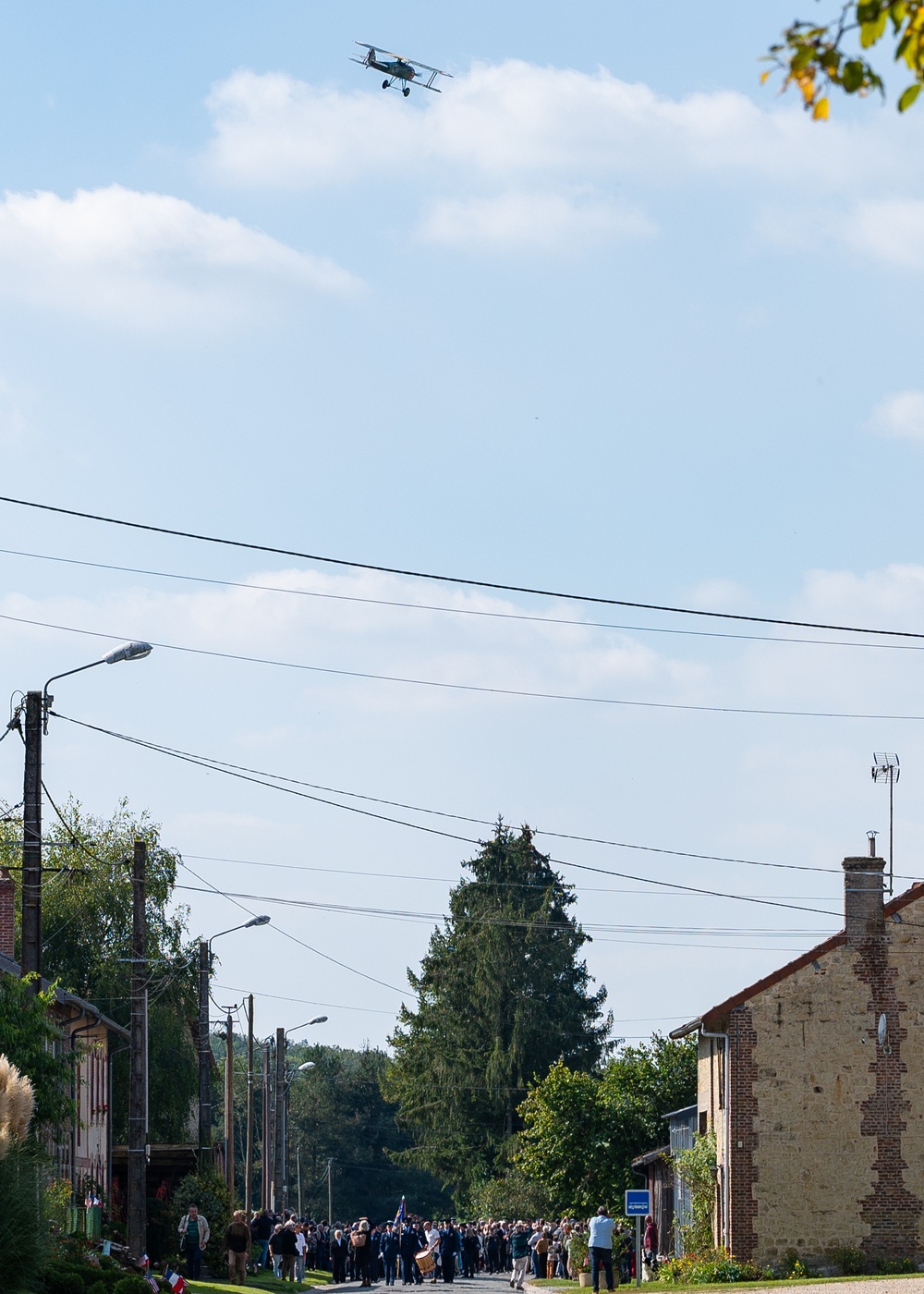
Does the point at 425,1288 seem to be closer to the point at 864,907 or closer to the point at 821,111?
the point at 864,907

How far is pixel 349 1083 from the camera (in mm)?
119438

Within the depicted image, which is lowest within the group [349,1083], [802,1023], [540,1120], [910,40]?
[349,1083]

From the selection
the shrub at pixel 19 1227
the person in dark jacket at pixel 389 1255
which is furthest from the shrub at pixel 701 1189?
the shrub at pixel 19 1227

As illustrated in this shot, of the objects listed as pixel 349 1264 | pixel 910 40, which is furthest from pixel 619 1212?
pixel 910 40

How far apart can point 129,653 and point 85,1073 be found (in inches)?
1063

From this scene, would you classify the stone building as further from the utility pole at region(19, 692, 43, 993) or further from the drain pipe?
the utility pole at region(19, 692, 43, 993)

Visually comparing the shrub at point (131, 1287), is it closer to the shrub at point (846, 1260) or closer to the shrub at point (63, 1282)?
the shrub at point (63, 1282)

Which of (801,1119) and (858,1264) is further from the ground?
(801,1119)

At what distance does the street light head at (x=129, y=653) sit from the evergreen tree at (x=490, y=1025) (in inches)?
2146

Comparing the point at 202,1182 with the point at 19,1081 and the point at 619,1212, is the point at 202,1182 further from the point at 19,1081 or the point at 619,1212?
the point at 19,1081

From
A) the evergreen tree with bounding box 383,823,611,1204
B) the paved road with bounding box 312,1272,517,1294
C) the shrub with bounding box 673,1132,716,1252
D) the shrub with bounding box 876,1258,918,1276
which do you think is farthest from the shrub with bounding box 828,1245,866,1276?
the evergreen tree with bounding box 383,823,611,1204

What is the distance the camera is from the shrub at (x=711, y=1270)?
31734 mm

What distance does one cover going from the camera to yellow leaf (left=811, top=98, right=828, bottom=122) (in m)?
5.00

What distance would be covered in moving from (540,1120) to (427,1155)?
3125 centimetres
